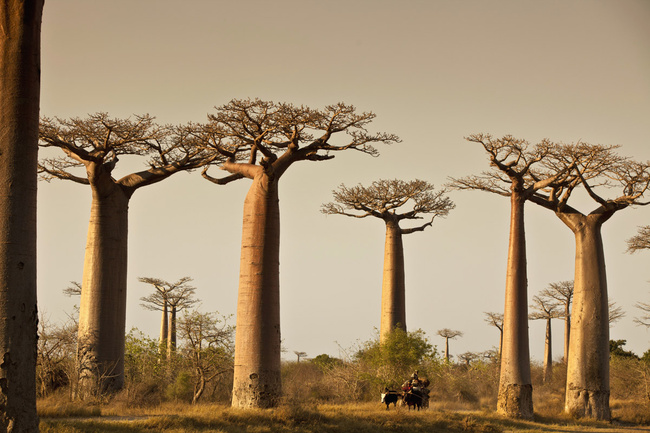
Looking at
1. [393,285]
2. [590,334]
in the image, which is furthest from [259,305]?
[590,334]

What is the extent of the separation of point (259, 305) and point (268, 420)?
81.9 inches

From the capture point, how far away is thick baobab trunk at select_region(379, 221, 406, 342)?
68.4ft

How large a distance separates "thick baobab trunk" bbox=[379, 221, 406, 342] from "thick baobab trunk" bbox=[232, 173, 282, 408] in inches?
317

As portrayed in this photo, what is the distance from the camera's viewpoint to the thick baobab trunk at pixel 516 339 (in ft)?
54.2

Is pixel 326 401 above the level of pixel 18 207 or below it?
below

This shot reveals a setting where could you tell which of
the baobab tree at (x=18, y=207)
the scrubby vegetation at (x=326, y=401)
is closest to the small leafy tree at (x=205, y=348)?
the scrubby vegetation at (x=326, y=401)

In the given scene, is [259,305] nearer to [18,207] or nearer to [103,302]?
[103,302]

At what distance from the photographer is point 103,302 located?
47.9 ft

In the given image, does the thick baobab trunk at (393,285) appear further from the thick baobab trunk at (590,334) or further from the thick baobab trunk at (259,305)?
the thick baobab trunk at (259,305)

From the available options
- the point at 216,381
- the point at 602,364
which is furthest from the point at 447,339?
the point at 216,381

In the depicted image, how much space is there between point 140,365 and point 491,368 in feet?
51.3

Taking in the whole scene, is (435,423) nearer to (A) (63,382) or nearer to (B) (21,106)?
(A) (63,382)

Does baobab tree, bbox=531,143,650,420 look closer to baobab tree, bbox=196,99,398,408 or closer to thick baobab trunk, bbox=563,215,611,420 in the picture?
thick baobab trunk, bbox=563,215,611,420

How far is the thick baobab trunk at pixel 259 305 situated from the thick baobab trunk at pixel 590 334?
29.6ft
